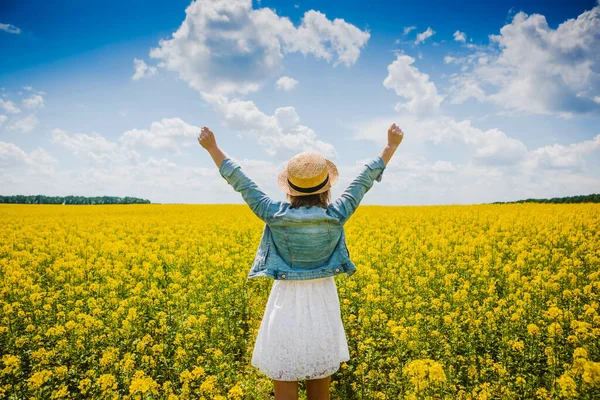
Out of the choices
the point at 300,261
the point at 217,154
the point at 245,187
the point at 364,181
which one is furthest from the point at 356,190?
the point at 217,154

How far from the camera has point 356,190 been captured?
228cm

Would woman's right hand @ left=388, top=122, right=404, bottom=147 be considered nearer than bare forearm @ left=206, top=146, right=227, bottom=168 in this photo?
No

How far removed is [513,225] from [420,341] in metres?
9.91

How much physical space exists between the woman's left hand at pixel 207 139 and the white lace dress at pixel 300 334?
3.18 feet

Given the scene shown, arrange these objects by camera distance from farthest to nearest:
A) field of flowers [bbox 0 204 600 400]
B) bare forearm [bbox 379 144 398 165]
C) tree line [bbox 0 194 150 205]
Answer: tree line [bbox 0 194 150 205] < field of flowers [bbox 0 204 600 400] < bare forearm [bbox 379 144 398 165]

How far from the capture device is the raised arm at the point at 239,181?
7.09ft

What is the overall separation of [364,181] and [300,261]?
0.65 meters

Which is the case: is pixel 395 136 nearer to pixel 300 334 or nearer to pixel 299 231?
pixel 299 231

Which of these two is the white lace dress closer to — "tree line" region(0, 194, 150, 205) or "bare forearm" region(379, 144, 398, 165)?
"bare forearm" region(379, 144, 398, 165)

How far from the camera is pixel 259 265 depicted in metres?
2.27

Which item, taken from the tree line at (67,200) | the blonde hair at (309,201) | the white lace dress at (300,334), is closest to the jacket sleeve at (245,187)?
the blonde hair at (309,201)

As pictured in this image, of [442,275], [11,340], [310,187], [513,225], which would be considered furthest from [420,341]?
[513,225]

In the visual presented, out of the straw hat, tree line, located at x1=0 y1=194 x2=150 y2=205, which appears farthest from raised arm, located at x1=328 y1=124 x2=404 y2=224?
tree line, located at x1=0 y1=194 x2=150 y2=205

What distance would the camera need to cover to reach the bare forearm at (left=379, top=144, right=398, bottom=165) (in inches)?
95.1
